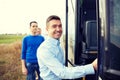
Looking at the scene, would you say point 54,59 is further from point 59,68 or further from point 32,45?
point 32,45

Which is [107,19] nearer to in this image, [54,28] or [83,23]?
[54,28]

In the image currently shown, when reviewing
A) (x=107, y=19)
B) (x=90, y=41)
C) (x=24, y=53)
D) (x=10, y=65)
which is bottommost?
(x=10, y=65)

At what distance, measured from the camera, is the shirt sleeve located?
2.88 meters

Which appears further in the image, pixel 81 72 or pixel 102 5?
pixel 81 72

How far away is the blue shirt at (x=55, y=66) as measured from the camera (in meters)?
2.88

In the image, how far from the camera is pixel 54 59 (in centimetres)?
299

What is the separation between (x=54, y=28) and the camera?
9.97ft

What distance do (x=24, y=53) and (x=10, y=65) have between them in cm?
814

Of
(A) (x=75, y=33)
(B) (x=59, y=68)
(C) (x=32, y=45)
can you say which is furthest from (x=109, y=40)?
(C) (x=32, y=45)

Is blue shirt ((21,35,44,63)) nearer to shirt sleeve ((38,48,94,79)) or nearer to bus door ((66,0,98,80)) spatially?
bus door ((66,0,98,80))

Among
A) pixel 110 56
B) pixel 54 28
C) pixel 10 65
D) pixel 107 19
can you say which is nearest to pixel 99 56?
pixel 110 56

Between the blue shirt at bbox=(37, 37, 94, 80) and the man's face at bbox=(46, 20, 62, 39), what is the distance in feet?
0.15

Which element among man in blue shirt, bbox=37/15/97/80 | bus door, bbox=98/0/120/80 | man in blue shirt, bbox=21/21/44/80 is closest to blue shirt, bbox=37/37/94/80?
man in blue shirt, bbox=37/15/97/80

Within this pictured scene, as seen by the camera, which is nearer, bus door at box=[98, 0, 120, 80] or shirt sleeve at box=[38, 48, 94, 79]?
bus door at box=[98, 0, 120, 80]
